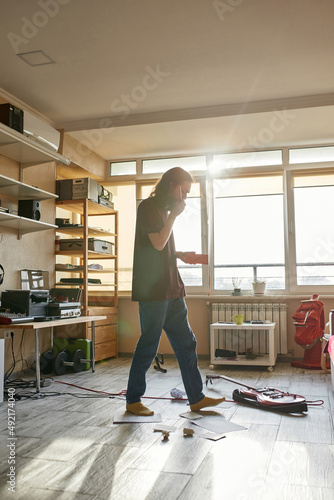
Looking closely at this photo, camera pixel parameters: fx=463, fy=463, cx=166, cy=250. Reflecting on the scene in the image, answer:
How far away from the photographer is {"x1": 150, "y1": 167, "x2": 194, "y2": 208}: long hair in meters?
2.65

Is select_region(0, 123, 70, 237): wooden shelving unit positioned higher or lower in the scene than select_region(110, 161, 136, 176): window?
lower

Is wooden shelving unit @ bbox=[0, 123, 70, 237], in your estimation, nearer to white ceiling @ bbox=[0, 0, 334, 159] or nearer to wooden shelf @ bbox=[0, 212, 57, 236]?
wooden shelf @ bbox=[0, 212, 57, 236]

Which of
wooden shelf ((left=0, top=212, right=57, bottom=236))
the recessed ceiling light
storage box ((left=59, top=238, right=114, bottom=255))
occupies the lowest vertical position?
storage box ((left=59, top=238, right=114, bottom=255))

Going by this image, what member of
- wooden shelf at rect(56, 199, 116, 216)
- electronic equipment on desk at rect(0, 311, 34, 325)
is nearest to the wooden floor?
electronic equipment on desk at rect(0, 311, 34, 325)

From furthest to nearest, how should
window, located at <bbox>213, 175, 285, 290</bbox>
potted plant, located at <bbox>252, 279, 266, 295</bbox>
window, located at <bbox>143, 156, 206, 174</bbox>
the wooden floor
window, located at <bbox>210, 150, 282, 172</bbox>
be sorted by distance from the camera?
window, located at <bbox>143, 156, 206, 174</bbox> < window, located at <bbox>210, 150, 282, 172</bbox> < window, located at <bbox>213, 175, 285, 290</bbox> < potted plant, located at <bbox>252, 279, 266, 295</bbox> < the wooden floor

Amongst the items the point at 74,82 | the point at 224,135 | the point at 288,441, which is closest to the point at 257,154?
the point at 224,135

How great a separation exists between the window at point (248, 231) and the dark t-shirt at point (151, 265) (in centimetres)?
305

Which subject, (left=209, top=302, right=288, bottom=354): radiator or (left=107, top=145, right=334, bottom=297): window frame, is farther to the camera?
Result: (left=107, top=145, right=334, bottom=297): window frame

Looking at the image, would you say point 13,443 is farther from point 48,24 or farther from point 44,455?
point 48,24

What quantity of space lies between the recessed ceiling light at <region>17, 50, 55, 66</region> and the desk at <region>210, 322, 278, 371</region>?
9.55 ft

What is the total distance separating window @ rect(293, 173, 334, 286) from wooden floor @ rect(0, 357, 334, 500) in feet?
7.79

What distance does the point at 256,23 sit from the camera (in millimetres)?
3223

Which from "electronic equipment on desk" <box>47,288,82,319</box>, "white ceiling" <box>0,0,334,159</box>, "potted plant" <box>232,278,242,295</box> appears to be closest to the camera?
"white ceiling" <box>0,0,334,159</box>

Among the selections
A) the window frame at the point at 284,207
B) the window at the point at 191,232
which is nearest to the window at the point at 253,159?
the window frame at the point at 284,207
